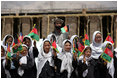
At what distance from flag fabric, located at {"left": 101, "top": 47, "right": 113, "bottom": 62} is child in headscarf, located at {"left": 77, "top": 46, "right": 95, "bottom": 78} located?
0.96 ft

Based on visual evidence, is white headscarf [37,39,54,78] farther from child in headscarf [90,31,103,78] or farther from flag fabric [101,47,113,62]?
flag fabric [101,47,113,62]

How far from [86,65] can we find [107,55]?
53 cm

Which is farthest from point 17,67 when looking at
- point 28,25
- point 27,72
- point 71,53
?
point 28,25

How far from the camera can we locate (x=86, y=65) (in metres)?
4.57

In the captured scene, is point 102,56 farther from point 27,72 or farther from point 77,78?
point 27,72

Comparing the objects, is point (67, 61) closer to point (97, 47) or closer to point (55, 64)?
point (55, 64)

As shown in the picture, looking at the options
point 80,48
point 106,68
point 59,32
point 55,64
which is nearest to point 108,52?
point 106,68

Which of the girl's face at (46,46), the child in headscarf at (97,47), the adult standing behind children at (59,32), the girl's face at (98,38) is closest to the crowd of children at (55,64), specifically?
the girl's face at (46,46)

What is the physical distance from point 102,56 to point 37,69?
1.56 meters

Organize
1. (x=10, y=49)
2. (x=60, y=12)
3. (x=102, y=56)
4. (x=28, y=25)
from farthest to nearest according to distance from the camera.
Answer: (x=28, y=25)
(x=60, y=12)
(x=10, y=49)
(x=102, y=56)

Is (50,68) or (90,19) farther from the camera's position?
(90,19)

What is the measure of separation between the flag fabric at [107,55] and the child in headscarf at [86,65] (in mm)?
291

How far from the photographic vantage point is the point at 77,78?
470 cm

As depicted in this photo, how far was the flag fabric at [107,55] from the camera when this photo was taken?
4.58m
